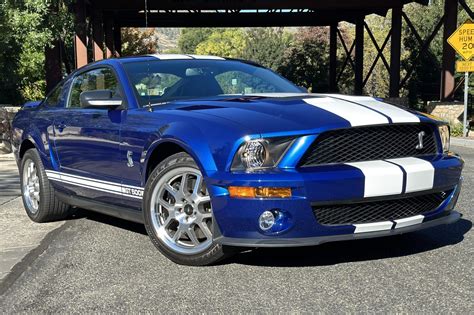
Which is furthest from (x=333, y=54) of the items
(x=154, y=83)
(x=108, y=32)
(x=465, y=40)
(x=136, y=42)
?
(x=154, y=83)

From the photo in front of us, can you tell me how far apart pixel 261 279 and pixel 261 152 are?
0.84 m

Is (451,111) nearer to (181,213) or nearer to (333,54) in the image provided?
(333,54)

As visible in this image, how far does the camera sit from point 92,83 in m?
5.36

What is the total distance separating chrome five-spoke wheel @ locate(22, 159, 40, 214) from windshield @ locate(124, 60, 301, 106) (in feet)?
5.87

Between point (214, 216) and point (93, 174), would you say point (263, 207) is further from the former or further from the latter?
point (93, 174)

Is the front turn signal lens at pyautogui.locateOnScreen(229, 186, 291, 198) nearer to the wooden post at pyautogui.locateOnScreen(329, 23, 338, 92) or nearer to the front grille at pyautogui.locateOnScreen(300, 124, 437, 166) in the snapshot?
the front grille at pyautogui.locateOnScreen(300, 124, 437, 166)

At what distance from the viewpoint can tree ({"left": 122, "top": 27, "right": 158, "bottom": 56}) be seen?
39.8 meters

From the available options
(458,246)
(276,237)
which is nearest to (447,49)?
(458,246)

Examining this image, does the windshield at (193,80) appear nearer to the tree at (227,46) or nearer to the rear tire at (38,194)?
the rear tire at (38,194)

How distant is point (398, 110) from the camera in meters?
4.08

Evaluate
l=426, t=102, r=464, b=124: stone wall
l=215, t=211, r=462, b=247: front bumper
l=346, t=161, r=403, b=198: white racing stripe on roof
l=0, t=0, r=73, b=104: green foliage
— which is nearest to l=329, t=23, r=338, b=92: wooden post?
l=426, t=102, r=464, b=124: stone wall

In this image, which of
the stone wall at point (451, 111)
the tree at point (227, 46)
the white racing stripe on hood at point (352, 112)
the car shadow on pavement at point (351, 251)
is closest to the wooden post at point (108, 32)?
the stone wall at point (451, 111)

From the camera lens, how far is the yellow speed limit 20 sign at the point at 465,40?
14992 mm

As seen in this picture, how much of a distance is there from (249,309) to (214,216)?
67 centimetres
